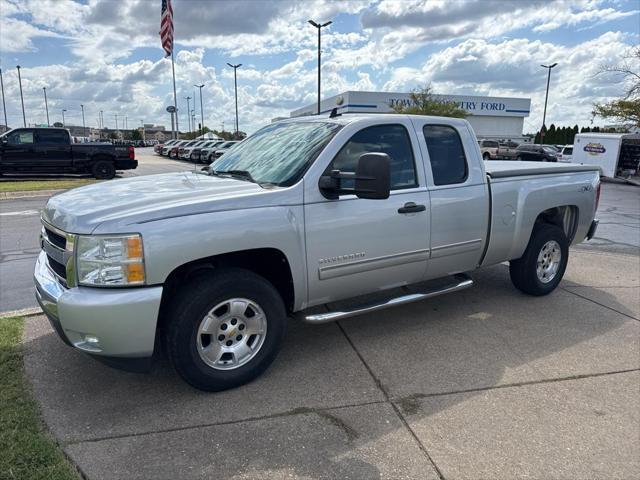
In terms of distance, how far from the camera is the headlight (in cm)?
291

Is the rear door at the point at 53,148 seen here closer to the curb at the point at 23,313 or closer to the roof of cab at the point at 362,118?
the curb at the point at 23,313

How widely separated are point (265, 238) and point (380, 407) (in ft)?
4.37

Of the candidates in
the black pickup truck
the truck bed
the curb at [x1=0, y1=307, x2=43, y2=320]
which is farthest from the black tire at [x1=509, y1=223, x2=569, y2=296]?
the black pickup truck

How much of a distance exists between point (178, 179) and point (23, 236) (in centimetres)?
584

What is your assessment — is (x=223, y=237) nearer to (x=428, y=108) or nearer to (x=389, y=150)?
(x=389, y=150)

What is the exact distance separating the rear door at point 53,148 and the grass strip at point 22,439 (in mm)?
16557

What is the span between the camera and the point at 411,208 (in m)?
4.09

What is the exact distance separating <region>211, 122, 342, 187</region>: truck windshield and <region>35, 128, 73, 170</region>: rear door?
16.0m

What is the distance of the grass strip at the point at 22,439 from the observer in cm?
254

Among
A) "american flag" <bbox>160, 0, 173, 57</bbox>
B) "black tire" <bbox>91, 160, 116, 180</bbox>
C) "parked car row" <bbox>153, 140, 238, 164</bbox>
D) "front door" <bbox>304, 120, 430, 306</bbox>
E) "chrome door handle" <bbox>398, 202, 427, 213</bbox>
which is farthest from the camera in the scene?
"parked car row" <bbox>153, 140, 238, 164</bbox>

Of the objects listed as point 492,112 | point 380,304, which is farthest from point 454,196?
point 492,112

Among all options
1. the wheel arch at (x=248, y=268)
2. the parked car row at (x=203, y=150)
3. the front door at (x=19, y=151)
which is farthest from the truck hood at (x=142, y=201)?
the parked car row at (x=203, y=150)

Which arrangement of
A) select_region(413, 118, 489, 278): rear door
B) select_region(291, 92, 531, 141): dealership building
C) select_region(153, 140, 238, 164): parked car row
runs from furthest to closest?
select_region(291, 92, 531, 141): dealership building
select_region(153, 140, 238, 164): parked car row
select_region(413, 118, 489, 278): rear door

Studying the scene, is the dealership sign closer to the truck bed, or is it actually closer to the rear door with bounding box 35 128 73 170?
the truck bed
